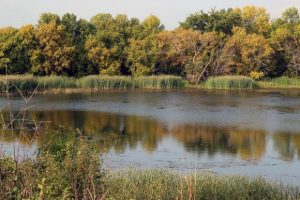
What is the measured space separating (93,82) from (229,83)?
11.5 metres

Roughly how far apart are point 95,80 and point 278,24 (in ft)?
89.1

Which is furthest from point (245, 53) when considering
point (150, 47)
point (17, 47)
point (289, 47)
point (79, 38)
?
point (17, 47)

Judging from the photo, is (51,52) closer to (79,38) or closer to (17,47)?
(17,47)

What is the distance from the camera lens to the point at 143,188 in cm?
885

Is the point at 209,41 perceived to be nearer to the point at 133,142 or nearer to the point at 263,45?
the point at 263,45

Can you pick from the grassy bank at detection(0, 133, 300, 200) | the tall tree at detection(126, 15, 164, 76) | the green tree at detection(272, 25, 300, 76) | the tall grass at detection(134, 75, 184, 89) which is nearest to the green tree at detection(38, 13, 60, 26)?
the tall tree at detection(126, 15, 164, 76)

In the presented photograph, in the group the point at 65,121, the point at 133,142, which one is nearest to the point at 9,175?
the point at 133,142

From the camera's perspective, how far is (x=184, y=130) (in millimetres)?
20609

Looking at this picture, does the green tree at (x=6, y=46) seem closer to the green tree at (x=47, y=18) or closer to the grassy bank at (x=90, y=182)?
the green tree at (x=47, y=18)

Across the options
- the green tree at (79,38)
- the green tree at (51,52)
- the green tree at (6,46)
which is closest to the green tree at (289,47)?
the green tree at (79,38)

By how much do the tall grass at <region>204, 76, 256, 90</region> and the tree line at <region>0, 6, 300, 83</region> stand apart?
3.53 metres

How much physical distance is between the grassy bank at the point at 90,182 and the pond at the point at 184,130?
18.2 inches

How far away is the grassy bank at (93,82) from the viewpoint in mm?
36844

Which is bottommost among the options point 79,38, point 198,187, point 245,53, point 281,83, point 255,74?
point 198,187
